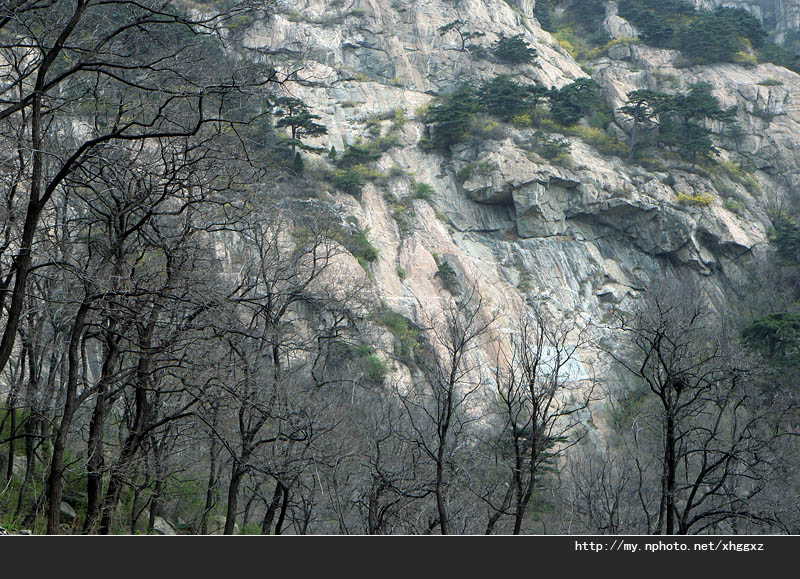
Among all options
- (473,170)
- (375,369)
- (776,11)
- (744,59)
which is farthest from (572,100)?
(776,11)

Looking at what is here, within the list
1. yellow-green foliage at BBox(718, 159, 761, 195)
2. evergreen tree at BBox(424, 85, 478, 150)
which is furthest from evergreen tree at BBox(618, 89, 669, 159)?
evergreen tree at BBox(424, 85, 478, 150)

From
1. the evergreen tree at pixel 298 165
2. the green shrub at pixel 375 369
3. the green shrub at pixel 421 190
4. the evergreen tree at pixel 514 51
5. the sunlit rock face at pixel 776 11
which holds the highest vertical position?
the sunlit rock face at pixel 776 11

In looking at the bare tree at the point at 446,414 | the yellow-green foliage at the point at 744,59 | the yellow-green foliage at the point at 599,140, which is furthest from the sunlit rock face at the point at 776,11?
the bare tree at the point at 446,414

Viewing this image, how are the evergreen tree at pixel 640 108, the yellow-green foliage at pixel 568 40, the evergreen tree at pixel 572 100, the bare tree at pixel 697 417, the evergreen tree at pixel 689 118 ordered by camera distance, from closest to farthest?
the bare tree at pixel 697 417
the evergreen tree at pixel 640 108
the evergreen tree at pixel 689 118
the evergreen tree at pixel 572 100
the yellow-green foliage at pixel 568 40

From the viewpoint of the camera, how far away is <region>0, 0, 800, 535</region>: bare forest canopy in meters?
7.20

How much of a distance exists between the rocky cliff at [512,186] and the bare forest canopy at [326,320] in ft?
1.50

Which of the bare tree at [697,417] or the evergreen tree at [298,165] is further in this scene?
the evergreen tree at [298,165]

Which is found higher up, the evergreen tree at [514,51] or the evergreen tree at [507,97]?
the evergreen tree at [514,51]

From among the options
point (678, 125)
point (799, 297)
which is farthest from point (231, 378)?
point (678, 125)

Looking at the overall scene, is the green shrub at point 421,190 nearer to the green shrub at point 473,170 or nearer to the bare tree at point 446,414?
the green shrub at point 473,170

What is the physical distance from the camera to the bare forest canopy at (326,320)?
7195 millimetres

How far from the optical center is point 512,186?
3588cm

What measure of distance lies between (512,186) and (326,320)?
564 inches

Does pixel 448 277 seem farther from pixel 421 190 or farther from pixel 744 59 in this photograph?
pixel 744 59
